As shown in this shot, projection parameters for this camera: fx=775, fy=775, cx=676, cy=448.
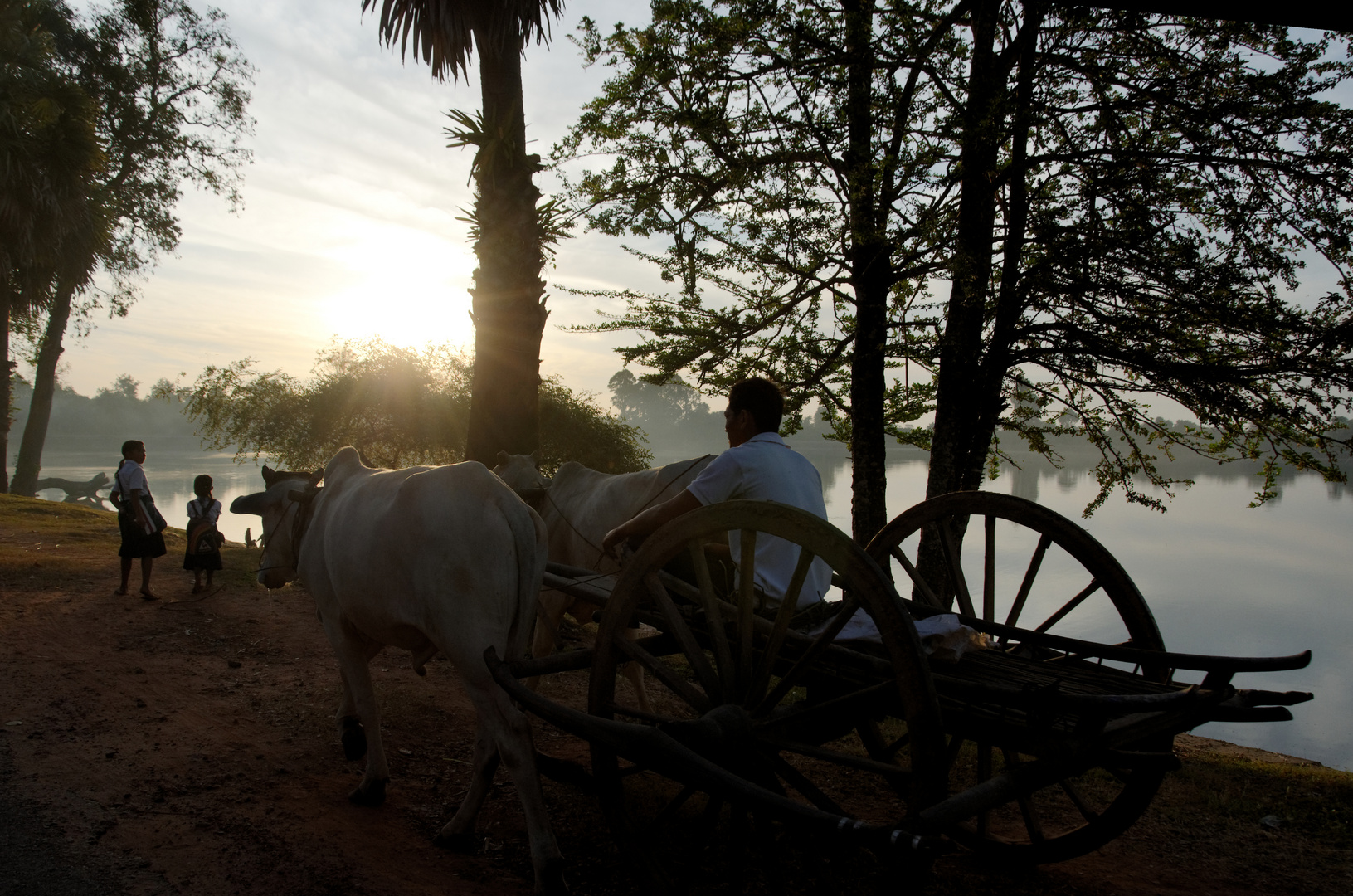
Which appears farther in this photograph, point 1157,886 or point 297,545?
point 297,545

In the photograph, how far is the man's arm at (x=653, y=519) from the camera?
126 inches

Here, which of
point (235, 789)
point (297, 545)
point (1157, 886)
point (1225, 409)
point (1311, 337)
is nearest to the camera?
point (1157, 886)

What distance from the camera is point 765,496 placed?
10.4ft

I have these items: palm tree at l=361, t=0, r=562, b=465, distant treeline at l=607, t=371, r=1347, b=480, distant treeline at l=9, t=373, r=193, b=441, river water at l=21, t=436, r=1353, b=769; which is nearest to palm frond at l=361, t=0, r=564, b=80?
palm tree at l=361, t=0, r=562, b=465

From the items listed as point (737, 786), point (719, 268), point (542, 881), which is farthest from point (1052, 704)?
point (719, 268)

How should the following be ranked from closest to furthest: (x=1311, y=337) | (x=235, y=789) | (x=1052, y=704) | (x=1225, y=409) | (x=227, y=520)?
1. (x=1052, y=704)
2. (x=235, y=789)
3. (x=1311, y=337)
4. (x=1225, y=409)
5. (x=227, y=520)

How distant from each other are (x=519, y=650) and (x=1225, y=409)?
20.3 ft

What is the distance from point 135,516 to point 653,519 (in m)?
7.78

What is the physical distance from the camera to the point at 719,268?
333 inches

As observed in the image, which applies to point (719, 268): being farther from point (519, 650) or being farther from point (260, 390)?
point (260, 390)

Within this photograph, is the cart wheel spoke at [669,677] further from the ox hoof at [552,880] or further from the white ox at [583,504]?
the white ox at [583,504]

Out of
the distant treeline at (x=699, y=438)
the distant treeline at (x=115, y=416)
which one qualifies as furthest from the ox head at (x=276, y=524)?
the distant treeline at (x=115, y=416)

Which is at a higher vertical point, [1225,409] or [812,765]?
[1225,409]

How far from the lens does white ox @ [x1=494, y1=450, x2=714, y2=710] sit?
5.78m
